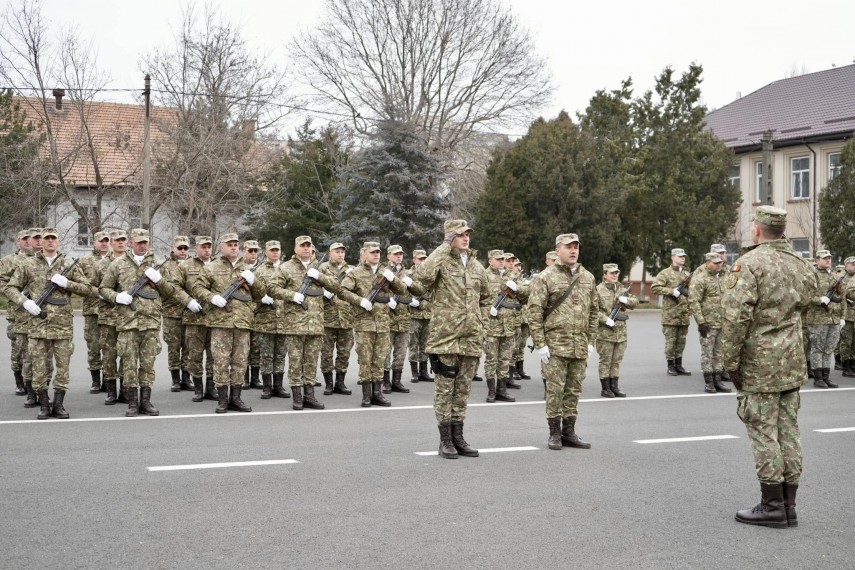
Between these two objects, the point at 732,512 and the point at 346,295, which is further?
the point at 346,295

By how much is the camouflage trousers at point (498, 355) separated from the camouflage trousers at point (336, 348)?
1.97m

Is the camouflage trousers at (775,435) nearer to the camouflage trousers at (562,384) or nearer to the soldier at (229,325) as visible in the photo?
the camouflage trousers at (562,384)

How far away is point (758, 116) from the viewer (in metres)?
50.5

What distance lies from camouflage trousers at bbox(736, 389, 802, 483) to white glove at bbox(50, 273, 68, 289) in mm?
7488

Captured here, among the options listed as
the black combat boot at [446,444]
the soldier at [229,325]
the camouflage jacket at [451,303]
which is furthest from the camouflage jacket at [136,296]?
the black combat boot at [446,444]

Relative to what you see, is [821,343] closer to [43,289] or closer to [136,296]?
[136,296]

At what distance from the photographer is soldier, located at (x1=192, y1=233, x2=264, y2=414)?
11.5 meters

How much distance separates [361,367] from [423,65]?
31586 millimetres

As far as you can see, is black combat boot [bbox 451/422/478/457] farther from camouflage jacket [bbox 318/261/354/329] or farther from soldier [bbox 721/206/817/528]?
camouflage jacket [bbox 318/261/354/329]

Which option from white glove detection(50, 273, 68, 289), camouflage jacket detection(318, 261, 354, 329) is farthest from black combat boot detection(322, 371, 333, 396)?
white glove detection(50, 273, 68, 289)

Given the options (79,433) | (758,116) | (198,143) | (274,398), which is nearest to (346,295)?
(274,398)

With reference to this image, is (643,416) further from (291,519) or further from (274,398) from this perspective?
(291,519)

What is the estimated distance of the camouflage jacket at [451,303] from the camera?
897 centimetres

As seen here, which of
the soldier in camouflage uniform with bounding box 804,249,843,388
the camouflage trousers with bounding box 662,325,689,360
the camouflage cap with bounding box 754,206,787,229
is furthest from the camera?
the camouflage trousers with bounding box 662,325,689,360
